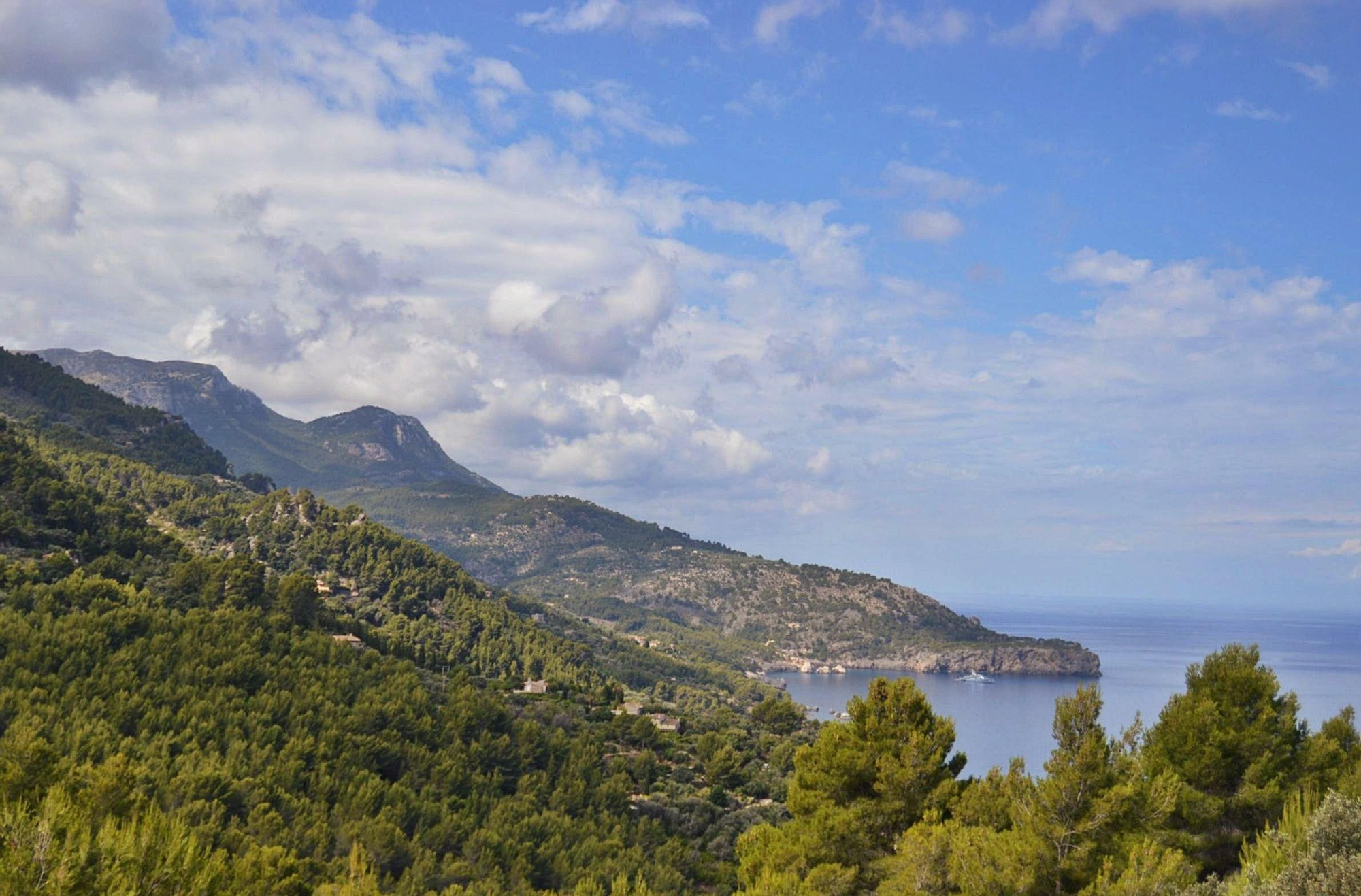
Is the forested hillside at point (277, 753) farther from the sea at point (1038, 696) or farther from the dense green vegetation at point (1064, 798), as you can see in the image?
the sea at point (1038, 696)

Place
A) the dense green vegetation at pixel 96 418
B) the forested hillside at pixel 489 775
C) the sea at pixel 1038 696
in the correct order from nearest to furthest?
the forested hillside at pixel 489 775
the dense green vegetation at pixel 96 418
the sea at pixel 1038 696

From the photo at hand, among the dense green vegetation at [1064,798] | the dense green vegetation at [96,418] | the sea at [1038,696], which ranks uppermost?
the dense green vegetation at [96,418]

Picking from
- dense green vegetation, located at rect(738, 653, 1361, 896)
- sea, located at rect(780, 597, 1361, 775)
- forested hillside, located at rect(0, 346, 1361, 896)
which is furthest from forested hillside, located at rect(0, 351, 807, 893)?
sea, located at rect(780, 597, 1361, 775)

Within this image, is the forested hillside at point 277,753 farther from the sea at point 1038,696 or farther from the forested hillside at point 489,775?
the sea at point 1038,696

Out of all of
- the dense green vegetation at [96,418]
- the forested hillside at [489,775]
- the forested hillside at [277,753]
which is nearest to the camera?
the forested hillside at [489,775]

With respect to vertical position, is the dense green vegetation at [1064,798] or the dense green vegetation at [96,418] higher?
the dense green vegetation at [96,418]

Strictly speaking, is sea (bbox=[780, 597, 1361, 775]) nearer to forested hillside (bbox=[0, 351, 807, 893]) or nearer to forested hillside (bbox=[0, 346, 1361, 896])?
forested hillside (bbox=[0, 351, 807, 893])

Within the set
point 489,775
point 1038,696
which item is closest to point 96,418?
point 489,775

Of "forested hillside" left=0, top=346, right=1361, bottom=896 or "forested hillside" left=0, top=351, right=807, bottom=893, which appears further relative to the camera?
"forested hillside" left=0, top=351, right=807, bottom=893

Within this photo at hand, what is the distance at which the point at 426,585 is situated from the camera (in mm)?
89688

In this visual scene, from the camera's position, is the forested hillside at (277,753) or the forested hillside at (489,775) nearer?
the forested hillside at (489,775)

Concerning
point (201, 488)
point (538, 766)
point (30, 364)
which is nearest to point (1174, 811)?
point (538, 766)

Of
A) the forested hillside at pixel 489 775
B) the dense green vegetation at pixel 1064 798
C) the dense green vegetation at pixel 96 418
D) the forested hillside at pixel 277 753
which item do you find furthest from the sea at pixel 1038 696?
the dense green vegetation at pixel 96 418

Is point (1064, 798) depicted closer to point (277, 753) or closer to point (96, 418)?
point (277, 753)
